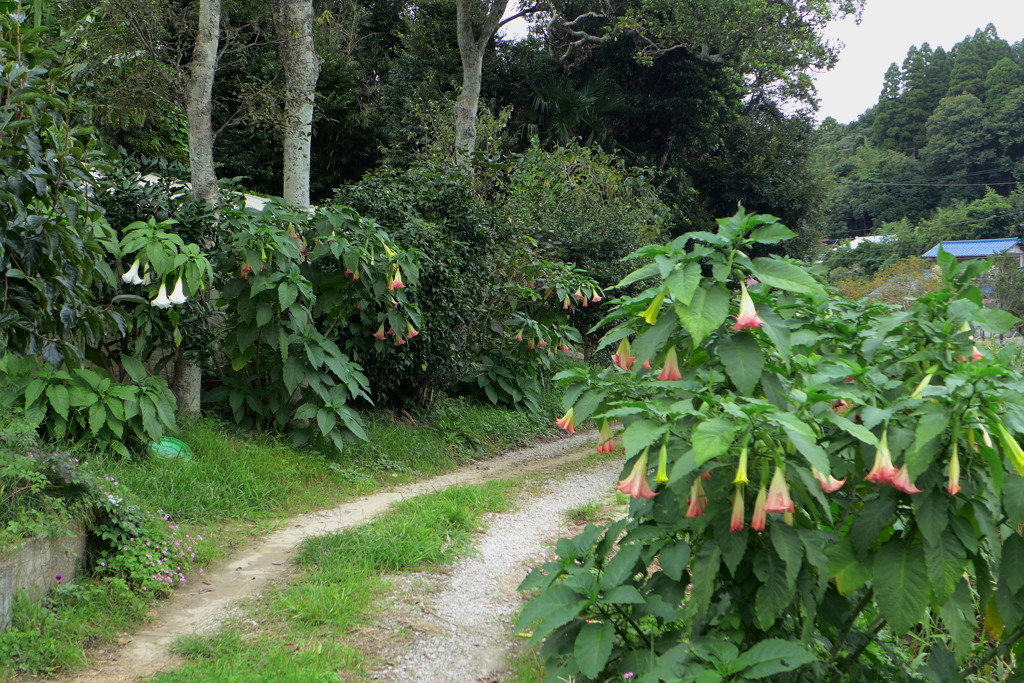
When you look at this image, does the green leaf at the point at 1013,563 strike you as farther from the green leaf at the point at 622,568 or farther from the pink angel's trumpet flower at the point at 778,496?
the green leaf at the point at 622,568

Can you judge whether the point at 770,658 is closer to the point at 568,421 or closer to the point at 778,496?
the point at 778,496

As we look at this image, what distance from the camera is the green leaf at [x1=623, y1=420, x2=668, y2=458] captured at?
203 cm

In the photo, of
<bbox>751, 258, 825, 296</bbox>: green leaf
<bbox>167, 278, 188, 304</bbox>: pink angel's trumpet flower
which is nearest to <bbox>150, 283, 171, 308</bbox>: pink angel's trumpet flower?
<bbox>167, 278, 188, 304</bbox>: pink angel's trumpet flower

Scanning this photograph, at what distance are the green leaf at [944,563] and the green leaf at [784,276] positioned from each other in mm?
704

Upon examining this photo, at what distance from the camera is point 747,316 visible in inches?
84.3

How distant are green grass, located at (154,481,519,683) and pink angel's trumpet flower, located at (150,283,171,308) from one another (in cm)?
182

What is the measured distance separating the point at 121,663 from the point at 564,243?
941 centimetres

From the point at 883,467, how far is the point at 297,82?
699 cm

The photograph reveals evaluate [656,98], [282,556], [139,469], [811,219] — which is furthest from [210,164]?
[811,219]

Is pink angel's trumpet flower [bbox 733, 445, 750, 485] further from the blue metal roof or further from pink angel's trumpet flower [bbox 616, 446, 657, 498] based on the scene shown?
the blue metal roof

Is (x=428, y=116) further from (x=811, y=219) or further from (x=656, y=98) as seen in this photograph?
(x=811, y=219)

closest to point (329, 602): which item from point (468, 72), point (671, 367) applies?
point (671, 367)

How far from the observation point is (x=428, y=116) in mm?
14516

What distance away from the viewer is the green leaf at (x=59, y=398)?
15.2ft
